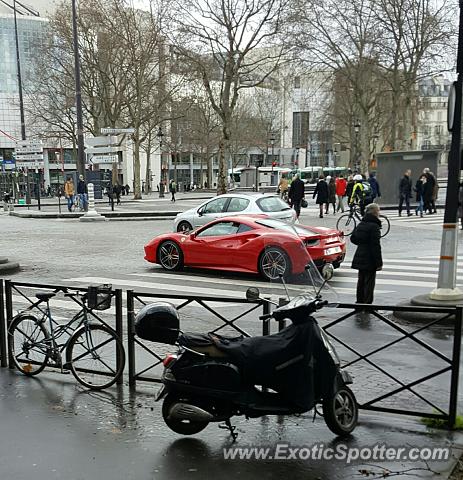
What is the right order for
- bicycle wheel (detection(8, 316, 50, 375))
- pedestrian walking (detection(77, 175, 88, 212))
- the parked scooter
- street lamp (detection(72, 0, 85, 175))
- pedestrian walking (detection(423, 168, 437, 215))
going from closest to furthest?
the parked scooter → bicycle wheel (detection(8, 316, 50, 375)) → pedestrian walking (detection(423, 168, 437, 215)) → street lamp (detection(72, 0, 85, 175)) → pedestrian walking (detection(77, 175, 88, 212))

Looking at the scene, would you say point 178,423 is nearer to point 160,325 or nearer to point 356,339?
point 160,325

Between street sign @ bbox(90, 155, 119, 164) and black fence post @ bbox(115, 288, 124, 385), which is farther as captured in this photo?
street sign @ bbox(90, 155, 119, 164)

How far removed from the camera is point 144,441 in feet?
14.6

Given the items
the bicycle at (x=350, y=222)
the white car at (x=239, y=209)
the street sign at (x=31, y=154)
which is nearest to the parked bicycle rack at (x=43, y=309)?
the white car at (x=239, y=209)

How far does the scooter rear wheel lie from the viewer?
4.39 meters

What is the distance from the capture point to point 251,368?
4.21m

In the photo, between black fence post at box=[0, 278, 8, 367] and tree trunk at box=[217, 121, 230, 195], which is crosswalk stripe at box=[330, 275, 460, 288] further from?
tree trunk at box=[217, 121, 230, 195]

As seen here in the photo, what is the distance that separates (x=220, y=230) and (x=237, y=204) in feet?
14.5

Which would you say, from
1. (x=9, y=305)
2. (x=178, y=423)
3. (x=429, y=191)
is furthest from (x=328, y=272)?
(x=429, y=191)

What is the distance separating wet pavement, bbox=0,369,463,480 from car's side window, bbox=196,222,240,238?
7.03 m

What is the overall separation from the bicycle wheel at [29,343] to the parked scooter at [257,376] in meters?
2.14

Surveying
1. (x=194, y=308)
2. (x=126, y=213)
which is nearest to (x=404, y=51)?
(x=126, y=213)

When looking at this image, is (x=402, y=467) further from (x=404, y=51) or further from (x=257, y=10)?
(x=404, y=51)

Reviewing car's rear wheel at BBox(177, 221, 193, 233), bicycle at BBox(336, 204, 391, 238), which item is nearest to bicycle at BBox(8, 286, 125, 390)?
car's rear wheel at BBox(177, 221, 193, 233)
